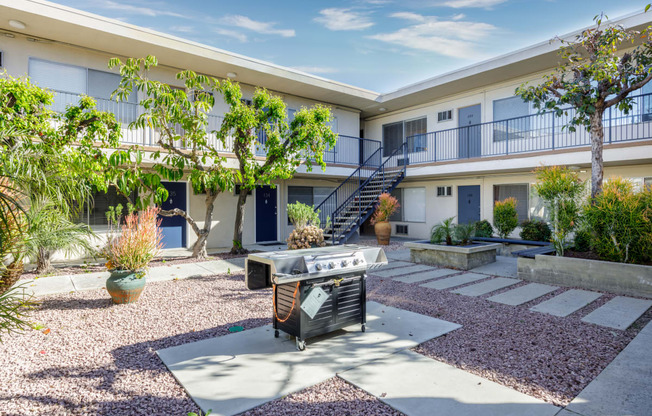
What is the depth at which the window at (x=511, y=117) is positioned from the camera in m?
11.5

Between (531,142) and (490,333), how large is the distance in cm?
930

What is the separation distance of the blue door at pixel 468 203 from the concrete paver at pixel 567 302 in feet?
24.0

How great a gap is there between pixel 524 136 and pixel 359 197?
5.64 meters

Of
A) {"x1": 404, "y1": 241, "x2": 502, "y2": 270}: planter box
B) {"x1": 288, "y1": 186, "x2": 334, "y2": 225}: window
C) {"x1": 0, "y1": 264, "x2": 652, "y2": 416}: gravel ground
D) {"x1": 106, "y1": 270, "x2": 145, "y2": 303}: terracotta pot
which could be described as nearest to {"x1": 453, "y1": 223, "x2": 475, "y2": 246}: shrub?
{"x1": 404, "y1": 241, "x2": 502, "y2": 270}: planter box

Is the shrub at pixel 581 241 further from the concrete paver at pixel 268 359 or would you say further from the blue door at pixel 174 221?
the blue door at pixel 174 221

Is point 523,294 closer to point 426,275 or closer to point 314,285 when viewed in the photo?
point 426,275

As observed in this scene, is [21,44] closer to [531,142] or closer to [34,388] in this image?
[34,388]

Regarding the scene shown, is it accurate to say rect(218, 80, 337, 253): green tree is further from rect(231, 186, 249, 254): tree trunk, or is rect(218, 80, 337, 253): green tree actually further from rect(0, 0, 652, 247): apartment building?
rect(0, 0, 652, 247): apartment building

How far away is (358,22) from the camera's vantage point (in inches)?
376

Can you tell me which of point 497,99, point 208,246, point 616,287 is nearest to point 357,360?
point 616,287

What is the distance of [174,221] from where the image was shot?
1127 cm

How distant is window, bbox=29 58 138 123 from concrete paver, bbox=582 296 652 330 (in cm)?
1009

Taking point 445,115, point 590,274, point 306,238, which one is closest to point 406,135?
point 445,115

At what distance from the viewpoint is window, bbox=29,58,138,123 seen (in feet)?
29.6
